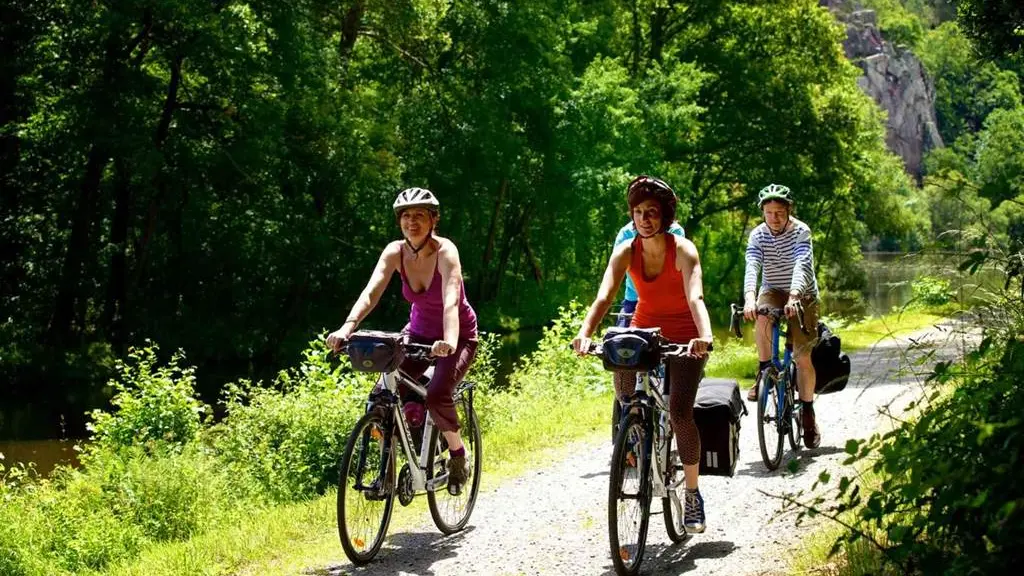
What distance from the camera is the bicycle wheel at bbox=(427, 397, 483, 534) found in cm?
707

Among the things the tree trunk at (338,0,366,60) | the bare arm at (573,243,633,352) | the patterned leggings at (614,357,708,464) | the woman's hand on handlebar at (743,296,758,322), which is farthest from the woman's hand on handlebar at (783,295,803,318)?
the tree trunk at (338,0,366,60)

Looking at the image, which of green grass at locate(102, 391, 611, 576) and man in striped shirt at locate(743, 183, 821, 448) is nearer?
green grass at locate(102, 391, 611, 576)

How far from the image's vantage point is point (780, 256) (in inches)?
350

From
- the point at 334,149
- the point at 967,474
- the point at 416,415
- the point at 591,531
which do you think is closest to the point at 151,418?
the point at 416,415

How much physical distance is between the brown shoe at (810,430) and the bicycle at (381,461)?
3.51 metres

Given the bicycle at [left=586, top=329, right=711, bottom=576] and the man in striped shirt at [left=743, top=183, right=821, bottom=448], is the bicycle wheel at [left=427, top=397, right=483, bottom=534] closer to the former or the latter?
the bicycle at [left=586, top=329, right=711, bottom=576]

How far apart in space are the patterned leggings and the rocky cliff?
544ft

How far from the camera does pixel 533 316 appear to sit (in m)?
39.4

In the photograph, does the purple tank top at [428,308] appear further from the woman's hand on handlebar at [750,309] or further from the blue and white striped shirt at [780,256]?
the blue and white striped shirt at [780,256]

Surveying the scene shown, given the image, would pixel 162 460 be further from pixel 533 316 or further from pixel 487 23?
pixel 533 316

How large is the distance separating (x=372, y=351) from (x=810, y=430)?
4.43 metres

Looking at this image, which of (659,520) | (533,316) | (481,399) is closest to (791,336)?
(659,520)

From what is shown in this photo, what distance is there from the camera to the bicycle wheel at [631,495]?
5758mm

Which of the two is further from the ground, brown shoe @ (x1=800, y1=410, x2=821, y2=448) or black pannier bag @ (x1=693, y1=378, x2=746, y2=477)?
black pannier bag @ (x1=693, y1=378, x2=746, y2=477)
